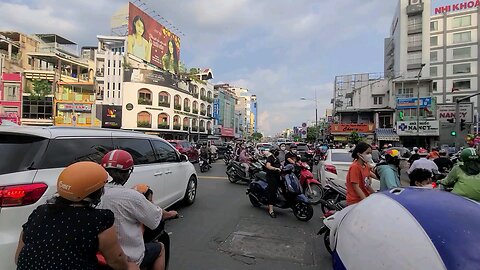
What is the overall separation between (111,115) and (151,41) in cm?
1636

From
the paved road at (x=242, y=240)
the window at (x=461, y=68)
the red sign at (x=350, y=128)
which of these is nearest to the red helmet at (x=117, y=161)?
the paved road at (x=242, y=240)

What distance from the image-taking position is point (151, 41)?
189ft

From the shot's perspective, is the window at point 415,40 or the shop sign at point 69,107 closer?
the shop sign at point 69,107

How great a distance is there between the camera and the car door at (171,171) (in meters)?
6.39

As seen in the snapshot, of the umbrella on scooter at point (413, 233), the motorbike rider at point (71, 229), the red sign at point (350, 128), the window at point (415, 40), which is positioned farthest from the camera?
the window at point (415, 40)

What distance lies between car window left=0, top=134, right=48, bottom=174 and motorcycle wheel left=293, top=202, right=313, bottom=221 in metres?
4.83

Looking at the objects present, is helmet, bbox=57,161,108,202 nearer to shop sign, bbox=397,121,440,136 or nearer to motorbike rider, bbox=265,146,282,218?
motorbike rider, bbox=265,146,282,218

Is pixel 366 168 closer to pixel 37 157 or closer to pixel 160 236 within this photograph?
pixel 160 236

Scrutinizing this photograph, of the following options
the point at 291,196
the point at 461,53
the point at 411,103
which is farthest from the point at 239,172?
the point at 461,53

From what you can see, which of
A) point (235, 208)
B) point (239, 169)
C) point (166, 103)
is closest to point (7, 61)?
point (166, 103)

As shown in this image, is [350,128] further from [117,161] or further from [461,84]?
[117,161]

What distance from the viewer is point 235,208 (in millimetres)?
7852

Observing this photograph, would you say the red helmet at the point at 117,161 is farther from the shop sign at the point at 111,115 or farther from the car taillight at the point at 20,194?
the shop sign at the point at 111,115

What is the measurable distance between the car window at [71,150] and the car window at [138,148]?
0.38 meters
